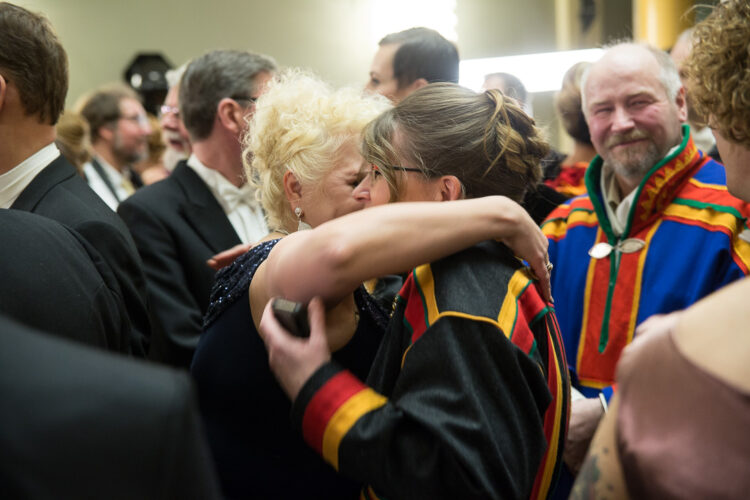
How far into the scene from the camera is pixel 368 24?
9.38 meters

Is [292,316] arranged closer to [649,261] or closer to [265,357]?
[265,357]

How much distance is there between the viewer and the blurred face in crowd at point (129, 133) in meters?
5.48

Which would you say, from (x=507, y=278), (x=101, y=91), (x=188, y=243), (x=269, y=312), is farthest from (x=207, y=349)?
(x=101, y=91)

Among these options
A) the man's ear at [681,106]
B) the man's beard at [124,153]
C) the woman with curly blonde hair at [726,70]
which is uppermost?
the woman with curly blonde hair at [726,70]

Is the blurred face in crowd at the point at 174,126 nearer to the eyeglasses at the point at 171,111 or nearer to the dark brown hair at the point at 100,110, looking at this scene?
the eyeglasses at the point at 171,111

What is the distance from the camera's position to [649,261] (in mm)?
2160

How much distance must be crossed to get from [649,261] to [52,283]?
5.52 feet

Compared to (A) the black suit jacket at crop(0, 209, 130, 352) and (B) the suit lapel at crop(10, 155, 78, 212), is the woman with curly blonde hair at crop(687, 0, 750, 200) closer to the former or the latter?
(A) the black suit jacket at crop(0, 209, 130, 352)

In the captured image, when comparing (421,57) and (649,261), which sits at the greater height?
(421,57)

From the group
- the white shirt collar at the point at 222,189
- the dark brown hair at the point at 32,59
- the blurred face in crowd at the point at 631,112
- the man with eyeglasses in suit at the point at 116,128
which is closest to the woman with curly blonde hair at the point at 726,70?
the blurred face in crowd at the point at 631,112

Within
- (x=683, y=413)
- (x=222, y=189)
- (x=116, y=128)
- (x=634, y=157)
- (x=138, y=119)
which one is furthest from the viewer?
(x=138, y=119)

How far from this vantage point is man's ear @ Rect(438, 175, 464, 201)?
1356 millimetres

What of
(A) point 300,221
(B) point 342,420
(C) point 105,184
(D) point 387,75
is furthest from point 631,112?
(C) point 105,184

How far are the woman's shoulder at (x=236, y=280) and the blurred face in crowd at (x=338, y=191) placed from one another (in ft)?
1.13
